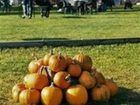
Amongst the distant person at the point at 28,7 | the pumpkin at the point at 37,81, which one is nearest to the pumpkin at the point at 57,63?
the pumpkin at the point at 37,81

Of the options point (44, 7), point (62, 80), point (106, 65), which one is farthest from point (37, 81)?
point (44, 7)

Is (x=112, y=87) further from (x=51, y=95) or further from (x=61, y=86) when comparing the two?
(x=51, y=95)

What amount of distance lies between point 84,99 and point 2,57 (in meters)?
4.92

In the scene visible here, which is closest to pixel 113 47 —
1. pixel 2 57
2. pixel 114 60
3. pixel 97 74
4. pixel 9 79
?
pixel 114 60

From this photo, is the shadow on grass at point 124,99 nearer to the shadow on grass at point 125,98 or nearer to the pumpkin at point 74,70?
the shadow on grass at point 125,98

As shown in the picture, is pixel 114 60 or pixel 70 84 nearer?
pixel 70 84

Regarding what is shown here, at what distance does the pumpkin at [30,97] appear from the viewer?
7277mm

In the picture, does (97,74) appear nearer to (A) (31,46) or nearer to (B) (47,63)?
(B) (47,63)

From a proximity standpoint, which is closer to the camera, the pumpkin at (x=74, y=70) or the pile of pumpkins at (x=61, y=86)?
the pile of pumpkins at (x=61, y=86)

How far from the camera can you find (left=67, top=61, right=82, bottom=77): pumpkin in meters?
7.38

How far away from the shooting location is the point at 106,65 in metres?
11.0

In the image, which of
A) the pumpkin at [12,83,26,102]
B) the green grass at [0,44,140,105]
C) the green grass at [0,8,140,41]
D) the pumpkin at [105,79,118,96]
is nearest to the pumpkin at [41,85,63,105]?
the pumpkin at [12,83,26,102]

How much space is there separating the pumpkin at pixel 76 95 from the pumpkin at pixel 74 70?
0.68 feet

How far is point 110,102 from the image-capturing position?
7613 mm
